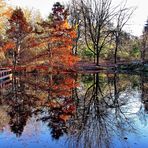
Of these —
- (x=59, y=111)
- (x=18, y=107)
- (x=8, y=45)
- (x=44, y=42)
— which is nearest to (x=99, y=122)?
(x=59, y=111)

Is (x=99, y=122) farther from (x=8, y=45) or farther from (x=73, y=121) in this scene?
(x=8, y=45)

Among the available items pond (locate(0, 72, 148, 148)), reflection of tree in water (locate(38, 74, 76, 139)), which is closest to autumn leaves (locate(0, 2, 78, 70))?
reflection of tree in water (locate(38, 74, 76, 139))

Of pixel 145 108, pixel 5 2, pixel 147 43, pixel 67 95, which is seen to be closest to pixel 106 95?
pixel 67 95

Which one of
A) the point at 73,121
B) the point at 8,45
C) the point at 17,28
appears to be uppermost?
the point at 17,28

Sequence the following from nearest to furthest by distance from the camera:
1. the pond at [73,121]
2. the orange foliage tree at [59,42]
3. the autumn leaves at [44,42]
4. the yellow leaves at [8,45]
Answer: the pond at [73,121] → the yellow leaves at [8,45] → the autumn leaves at [44,42] → the orange foliage tree at [59,42]

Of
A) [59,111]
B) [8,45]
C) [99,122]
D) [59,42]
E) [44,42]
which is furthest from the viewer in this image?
[59,42]

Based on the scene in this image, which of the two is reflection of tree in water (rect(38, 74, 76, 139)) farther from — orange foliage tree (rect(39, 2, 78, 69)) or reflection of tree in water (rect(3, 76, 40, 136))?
orange foliage tree (rect(39, 2, 78, 69))

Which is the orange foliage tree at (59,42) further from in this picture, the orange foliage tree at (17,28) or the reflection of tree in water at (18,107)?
the reflection of tree in water at (18,107)

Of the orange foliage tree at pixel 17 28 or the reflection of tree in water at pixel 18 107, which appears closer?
the reflection of tree in water at pixel 18 107

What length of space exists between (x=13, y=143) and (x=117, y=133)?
3.28 m

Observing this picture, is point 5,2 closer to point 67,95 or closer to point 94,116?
point 67,95

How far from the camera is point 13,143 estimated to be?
971cm

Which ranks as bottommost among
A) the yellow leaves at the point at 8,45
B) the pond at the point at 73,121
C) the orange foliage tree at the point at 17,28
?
the pond at the point at 73,121

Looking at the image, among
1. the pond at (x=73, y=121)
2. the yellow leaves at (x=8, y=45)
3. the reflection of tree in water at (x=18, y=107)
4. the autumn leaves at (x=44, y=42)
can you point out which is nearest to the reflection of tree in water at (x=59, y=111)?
the pond at (x=73, y=121)
